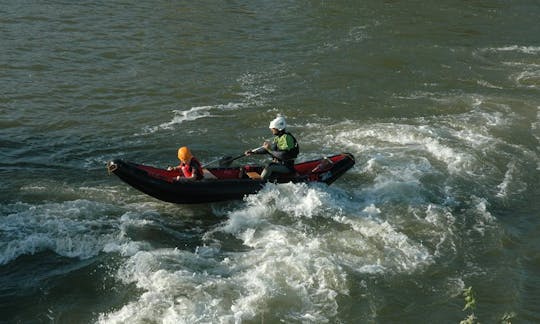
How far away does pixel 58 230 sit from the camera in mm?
11062

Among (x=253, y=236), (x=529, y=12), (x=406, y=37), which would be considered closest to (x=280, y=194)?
(x=253, y=236)

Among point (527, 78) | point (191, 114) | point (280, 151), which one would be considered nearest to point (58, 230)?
point (280, 151)

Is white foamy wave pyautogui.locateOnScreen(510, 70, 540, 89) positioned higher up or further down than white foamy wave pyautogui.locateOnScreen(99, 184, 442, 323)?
further down

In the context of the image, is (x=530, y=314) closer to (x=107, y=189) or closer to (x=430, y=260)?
(x=430, y=260)

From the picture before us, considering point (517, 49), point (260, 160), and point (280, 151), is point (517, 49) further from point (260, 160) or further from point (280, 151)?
point (280, 151)

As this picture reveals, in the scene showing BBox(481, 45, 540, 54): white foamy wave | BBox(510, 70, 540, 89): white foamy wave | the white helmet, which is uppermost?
the white helmet

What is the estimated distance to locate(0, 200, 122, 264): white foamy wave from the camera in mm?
10586

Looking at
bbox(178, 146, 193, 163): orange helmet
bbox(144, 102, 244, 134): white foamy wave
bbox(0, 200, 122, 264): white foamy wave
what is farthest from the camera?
bbox(144, 102, 244, 134): white foamy wave

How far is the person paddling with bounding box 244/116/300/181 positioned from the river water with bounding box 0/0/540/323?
37 centimetres

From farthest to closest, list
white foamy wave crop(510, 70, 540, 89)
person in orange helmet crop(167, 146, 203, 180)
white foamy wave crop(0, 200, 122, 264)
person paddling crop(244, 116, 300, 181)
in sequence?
white foamy wave crop(510, 70, 540, 89) → person paddling crop(244, 116, 300, 181) → person in orange helmet crop(167, 146, 203, 180) → white foamy wave crop(0, 200, 122, 264)

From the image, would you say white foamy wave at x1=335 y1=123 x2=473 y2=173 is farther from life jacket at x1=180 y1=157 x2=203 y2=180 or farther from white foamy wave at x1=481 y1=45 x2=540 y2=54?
white foamy wave at x1=481 y1=45 x2=540 y2=54

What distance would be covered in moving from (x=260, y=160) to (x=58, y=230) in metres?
4.93

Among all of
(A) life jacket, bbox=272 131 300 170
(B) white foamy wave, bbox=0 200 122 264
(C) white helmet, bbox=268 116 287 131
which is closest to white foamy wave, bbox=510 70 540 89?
(A) life jacket, bbox=272 131 300 170

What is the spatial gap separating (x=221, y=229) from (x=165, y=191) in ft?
3.83
